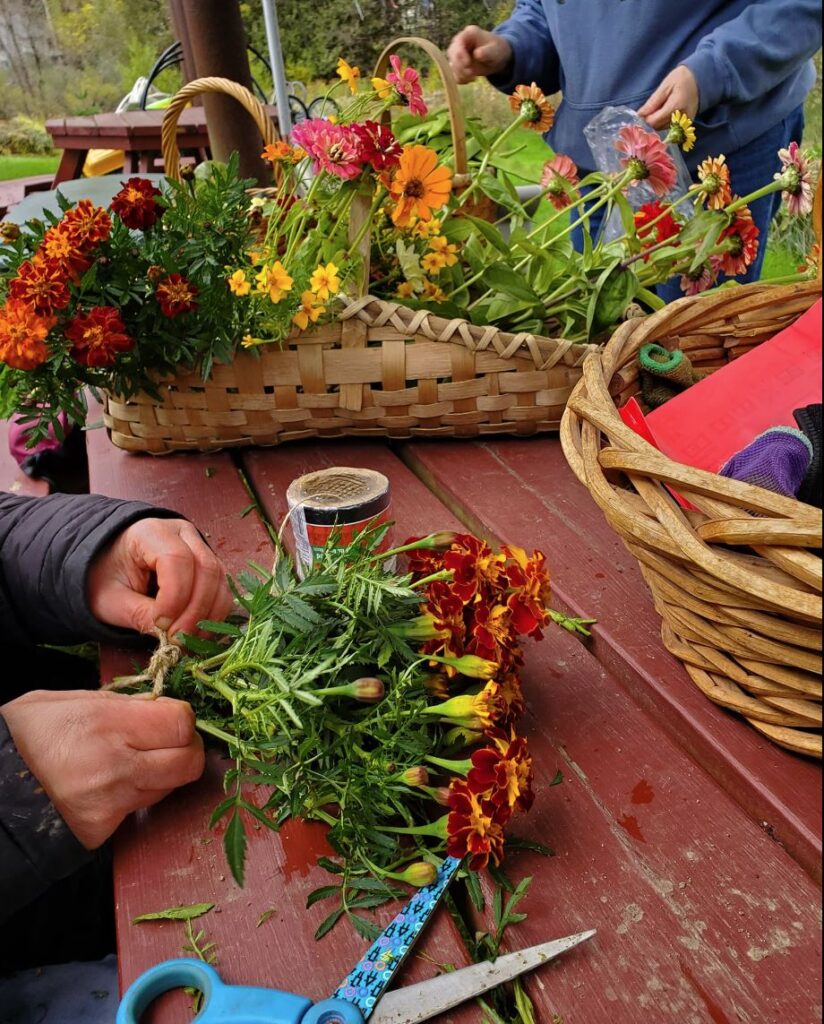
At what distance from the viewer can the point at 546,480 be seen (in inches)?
44.8

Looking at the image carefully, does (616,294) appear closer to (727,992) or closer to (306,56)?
(727,992)

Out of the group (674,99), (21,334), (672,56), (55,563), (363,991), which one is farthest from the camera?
(672,56)

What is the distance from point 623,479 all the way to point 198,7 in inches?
75.2

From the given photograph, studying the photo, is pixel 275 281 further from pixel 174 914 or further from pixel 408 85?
pixel 174 914

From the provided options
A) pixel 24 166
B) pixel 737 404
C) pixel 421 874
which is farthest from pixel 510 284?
pixel 24 166

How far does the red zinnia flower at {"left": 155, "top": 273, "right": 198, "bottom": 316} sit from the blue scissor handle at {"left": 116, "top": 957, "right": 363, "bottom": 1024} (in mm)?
824

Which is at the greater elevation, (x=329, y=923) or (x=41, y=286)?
(x=41, y=286)

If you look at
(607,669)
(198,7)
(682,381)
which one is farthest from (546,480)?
(198,7)

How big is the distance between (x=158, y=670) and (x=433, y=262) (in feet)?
2.60

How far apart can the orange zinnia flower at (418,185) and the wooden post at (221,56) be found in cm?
116

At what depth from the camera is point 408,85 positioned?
1.14 m

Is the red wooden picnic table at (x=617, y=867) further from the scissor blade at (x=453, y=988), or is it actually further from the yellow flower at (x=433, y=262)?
the yellow flower at (x=433, y=262)

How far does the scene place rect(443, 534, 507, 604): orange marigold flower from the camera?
669 millimetres

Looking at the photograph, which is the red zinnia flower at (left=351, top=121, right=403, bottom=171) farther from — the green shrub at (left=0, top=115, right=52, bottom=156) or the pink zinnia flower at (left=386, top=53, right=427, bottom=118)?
the green shrub at (left=0, top=115, right=52, bottom=156)
